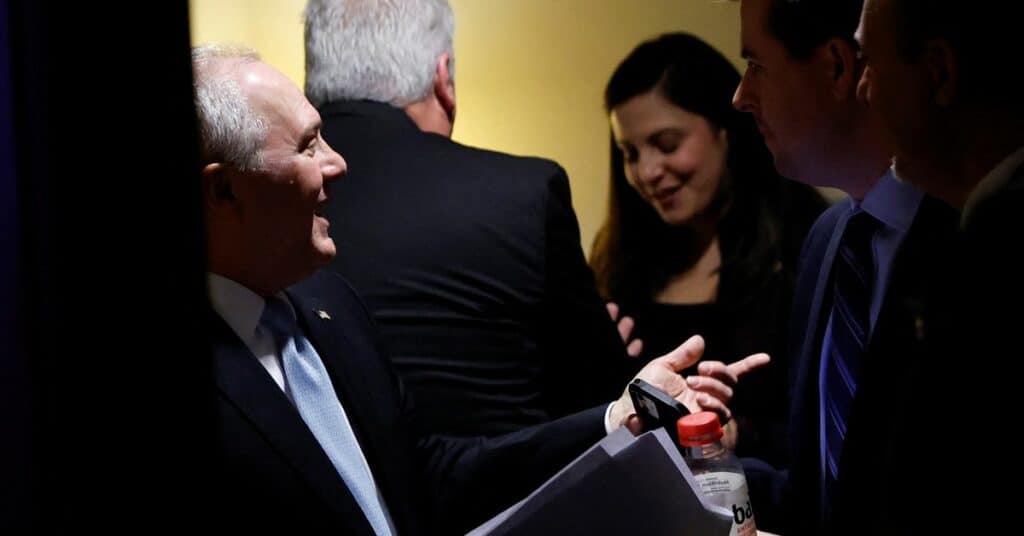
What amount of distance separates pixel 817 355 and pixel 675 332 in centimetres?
69

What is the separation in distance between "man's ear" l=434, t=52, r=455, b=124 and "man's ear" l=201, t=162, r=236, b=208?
0.59m

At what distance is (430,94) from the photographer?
1.80 meters

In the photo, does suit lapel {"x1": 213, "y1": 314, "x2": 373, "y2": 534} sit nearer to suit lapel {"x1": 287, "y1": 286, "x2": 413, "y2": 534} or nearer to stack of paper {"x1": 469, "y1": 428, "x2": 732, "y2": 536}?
suit lapel {"x1": 287, "y1": 286, "x2": 413, "y2": 534}

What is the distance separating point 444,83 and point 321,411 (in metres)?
0.65

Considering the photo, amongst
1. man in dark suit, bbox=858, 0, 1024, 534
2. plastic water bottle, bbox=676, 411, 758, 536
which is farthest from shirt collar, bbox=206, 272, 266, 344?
man in dark suit, bbox=858, 0, 1024, 534

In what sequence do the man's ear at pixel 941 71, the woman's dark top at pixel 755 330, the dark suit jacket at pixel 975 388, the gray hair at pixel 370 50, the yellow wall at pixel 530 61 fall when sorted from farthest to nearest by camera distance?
the yellow wall at pixel 530 61 → the woman's dark top at pixel 755 330 → the gray hair at pixel 370 50 → the man's ear at pixel 941 71 → the dark suit jacket at pixel 975 388

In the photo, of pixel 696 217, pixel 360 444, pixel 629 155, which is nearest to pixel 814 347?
pixel 360 444

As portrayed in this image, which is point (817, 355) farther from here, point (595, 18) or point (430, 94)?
point (595, 18)

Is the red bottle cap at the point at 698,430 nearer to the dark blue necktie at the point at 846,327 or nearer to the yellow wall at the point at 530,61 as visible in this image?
the dark blue necktie at the point at 846,327

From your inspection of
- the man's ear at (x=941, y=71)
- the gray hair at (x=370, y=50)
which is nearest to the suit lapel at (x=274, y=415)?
the gray hair at (x=370, y=50)

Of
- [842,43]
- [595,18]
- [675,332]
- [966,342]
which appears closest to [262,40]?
[595,18]

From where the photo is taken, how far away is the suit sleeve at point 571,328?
1.69 m

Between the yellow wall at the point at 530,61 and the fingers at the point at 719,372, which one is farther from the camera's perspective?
the yellow wall at the point at 530,61

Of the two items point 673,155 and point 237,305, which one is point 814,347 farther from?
point 673,155
